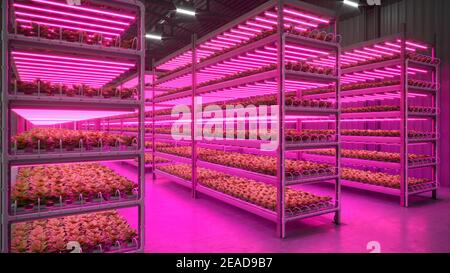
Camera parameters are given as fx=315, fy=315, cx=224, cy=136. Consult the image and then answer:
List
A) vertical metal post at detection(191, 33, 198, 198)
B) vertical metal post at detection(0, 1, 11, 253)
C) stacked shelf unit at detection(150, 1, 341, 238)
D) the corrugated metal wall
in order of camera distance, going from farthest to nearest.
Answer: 1. the corrugated metal wall
2. vertical metal post at detection(191, 33, 198, 198)
3. stacked shelf unit at detection(150, 1, 341, 238)
4. vertical metal post at detection(0, 1, 11, 253)

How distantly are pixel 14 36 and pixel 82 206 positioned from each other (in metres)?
1.84

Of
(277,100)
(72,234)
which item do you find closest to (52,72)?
(72,234)

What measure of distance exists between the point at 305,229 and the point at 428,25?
708cm

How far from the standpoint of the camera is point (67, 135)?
363 cm

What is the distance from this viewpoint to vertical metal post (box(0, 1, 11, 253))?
294 cm

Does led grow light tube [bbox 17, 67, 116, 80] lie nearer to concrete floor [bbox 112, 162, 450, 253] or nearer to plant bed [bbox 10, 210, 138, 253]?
plant bed [bbox 10, 210, 138, 253]

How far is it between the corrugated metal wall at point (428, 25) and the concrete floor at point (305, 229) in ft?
6.91

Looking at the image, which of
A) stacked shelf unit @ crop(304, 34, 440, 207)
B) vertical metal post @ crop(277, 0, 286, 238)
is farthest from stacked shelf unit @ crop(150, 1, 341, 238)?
stacked shelf unit @ crop(304, 34, 440, 207)

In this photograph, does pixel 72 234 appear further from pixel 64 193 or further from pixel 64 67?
pixel 64 67

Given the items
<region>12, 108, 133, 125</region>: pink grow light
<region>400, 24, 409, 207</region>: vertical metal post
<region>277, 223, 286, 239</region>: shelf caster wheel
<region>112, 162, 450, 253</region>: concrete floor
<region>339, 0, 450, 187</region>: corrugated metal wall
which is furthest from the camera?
<region>339, 0, 450, 187</region>: corrugated metal wall

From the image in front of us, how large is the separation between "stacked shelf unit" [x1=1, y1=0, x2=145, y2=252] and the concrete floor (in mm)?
1028
